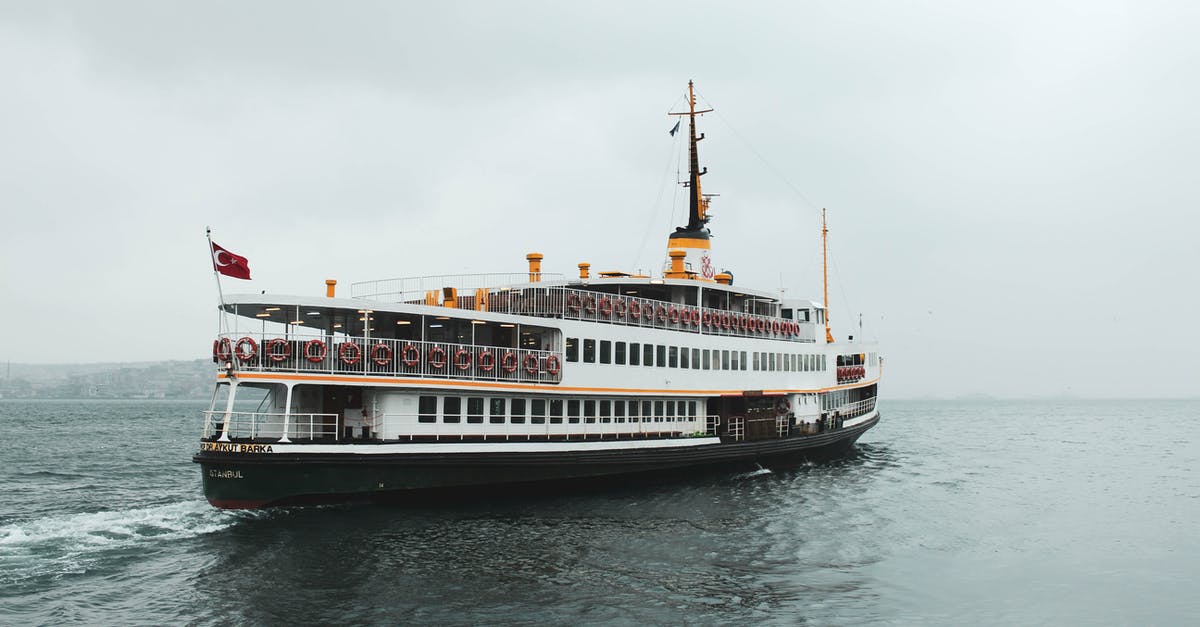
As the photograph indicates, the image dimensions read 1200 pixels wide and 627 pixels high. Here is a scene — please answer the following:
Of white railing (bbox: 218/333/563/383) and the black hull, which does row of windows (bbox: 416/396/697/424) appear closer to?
white railing (bbox: 218/333/563/383)

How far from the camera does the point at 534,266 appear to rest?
3344cm

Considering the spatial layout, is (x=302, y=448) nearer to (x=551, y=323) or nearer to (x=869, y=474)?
(x=551, y=323)

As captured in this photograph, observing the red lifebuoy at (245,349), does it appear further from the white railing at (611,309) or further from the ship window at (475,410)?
the white railing at (611,309)

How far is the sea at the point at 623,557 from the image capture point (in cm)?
1589

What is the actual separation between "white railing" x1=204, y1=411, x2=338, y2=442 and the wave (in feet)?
7.68

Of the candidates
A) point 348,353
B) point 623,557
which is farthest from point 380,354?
point 623,557

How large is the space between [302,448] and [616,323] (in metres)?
13.0

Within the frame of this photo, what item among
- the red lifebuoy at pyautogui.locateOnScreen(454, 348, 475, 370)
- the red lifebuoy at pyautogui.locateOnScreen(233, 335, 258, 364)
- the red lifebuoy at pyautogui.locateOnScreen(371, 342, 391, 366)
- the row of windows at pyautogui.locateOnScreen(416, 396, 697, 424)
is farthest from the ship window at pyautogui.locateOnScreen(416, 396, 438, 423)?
the red lifebuoy at pyautogui.locateOnScreen(233, 335, 258, 364)

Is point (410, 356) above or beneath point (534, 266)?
beneath

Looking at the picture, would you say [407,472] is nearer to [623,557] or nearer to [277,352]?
[277,352]

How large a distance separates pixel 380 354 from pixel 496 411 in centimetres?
470

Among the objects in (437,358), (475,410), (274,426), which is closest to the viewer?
(437,358)

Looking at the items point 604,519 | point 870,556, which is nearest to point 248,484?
point 604,519

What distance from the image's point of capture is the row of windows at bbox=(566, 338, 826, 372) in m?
28.9
